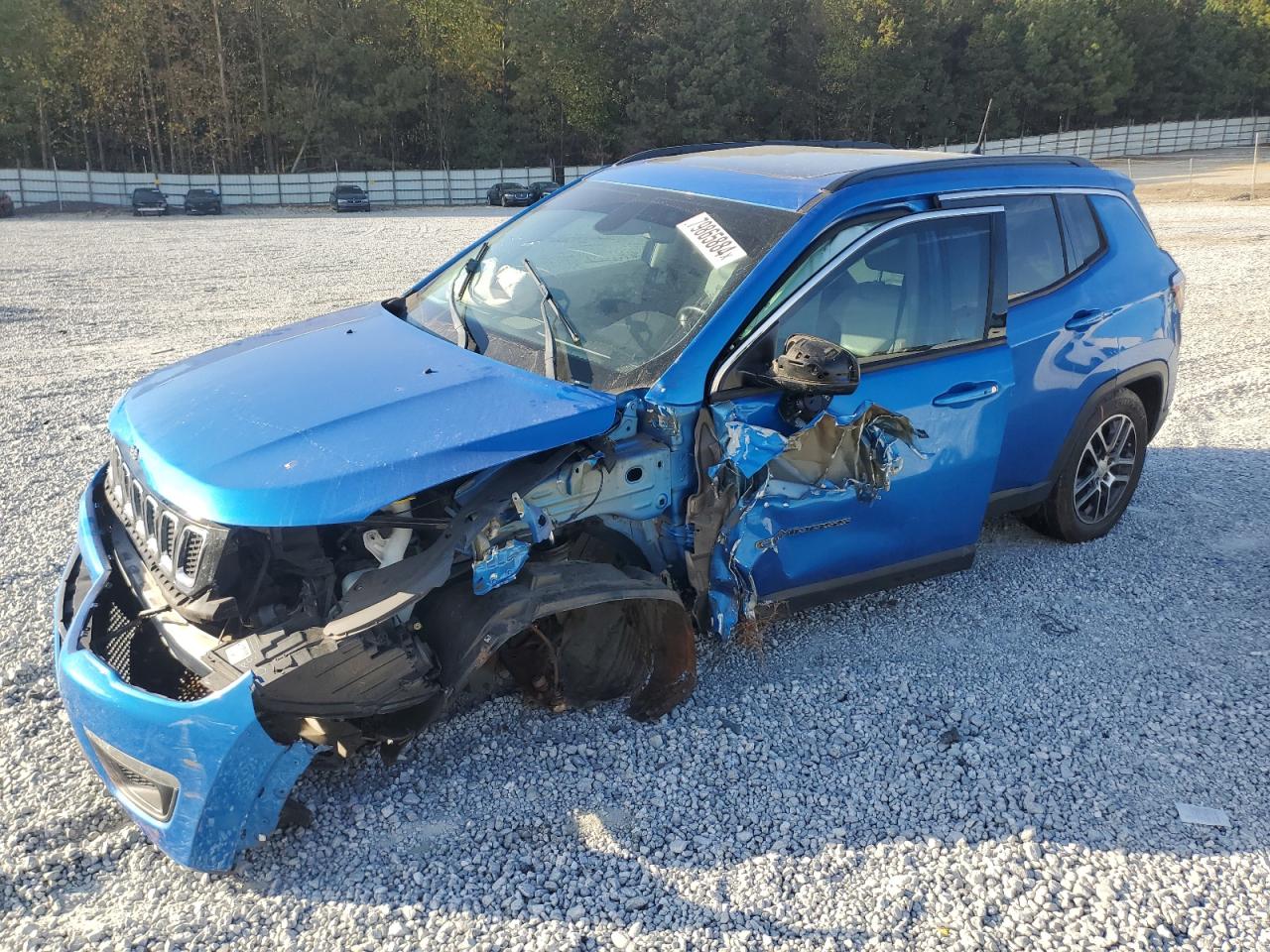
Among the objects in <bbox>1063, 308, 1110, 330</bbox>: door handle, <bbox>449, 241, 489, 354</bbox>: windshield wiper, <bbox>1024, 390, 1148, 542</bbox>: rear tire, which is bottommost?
<bbox>1024, 390, 1148, 542</bbox>: rear tire

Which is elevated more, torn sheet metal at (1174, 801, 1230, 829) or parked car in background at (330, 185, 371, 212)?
torn sheet metal at (1174, 801, 1230, 829)

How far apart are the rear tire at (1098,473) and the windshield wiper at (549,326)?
8.52ft

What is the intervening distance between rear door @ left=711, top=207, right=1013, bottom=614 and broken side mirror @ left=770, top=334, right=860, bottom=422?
6.4 inches

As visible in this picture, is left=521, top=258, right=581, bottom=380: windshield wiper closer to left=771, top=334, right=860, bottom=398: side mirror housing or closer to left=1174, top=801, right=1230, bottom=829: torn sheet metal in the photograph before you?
left=771, top=334, right=860, bottom=398: side mirror housing

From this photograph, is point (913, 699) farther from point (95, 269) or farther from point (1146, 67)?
point (1146, 67)

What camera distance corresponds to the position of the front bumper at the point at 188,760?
100 inches

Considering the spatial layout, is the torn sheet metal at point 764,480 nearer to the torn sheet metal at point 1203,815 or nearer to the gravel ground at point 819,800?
the gravel ground at point 819,800

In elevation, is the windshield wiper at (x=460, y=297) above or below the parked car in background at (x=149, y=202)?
above

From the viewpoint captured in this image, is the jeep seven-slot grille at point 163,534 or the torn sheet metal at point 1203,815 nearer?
the jeep seven-slot grille at point 163,534

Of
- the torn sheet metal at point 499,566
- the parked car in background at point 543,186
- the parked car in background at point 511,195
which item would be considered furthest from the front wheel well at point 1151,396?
the parked car in background at point 543,186

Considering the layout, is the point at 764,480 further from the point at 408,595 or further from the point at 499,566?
the point at 408,595

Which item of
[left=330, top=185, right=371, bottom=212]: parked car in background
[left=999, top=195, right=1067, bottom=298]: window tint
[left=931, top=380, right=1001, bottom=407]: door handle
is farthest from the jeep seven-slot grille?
[left=330, top=185, right=371, bottom=212]: parked car in background

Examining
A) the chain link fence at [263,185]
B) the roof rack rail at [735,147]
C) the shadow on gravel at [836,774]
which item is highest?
the roof rack rail at [735,147]

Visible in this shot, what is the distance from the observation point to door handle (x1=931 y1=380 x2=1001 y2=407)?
3865mm
